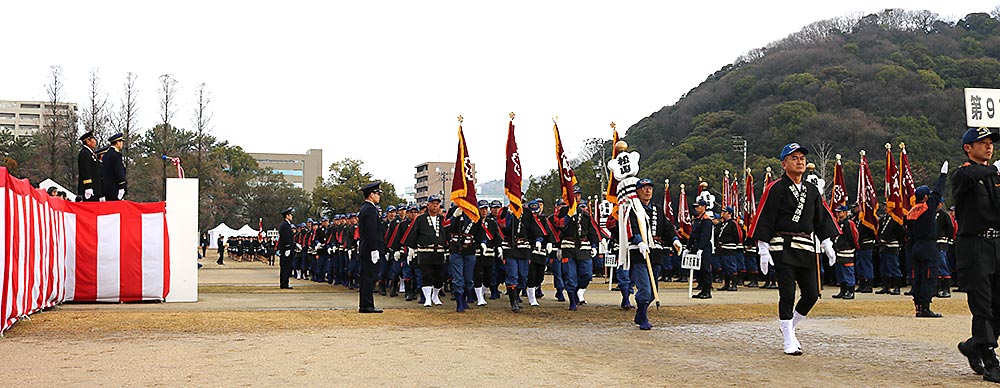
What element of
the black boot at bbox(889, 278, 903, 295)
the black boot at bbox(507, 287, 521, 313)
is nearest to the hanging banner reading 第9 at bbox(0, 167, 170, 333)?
the black boot at bbox(507, 287, 521, 313)

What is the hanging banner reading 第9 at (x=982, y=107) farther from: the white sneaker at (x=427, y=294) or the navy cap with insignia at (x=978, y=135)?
the white sneaker at (x=427, y=294)

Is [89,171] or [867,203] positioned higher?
[89,171]

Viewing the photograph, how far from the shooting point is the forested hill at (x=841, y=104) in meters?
63.4

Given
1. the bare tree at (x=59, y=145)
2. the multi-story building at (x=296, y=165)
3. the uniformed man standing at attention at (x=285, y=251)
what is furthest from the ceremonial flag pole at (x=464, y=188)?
the multi-story building at (x=296, y=165)

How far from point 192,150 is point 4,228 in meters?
78.3

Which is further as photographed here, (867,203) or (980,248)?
(867,203)

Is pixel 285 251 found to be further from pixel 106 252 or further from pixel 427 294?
pixel 427 294

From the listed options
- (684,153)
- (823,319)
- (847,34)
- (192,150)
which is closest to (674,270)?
(823,319)

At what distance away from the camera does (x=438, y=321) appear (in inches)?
490

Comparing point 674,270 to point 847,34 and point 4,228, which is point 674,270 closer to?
point 4,228

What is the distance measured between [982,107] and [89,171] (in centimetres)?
1515

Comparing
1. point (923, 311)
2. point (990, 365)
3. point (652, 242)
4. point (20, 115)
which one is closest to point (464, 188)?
point (652, 242)

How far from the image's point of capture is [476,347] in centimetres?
921

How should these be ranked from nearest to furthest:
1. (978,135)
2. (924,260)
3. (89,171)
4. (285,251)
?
(978,135) → (924,260) → (89,171) → (285,251)
